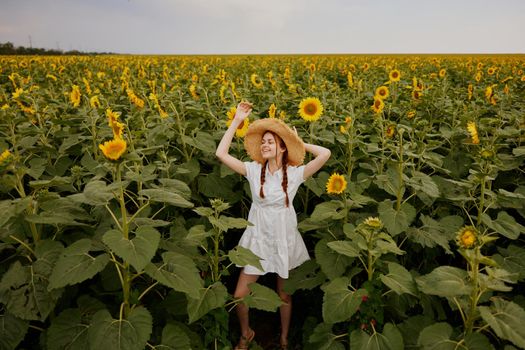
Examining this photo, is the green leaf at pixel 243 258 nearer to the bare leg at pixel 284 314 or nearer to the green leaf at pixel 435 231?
the bare leg at pixel 284 314

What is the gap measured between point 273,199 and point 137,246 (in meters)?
1.37

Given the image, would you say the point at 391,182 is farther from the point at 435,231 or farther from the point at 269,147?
the point at 269,147

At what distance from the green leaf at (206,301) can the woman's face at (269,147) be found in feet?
3.73

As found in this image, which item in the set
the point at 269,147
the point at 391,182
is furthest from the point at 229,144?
the point at 391,182

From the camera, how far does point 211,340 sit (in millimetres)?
2615

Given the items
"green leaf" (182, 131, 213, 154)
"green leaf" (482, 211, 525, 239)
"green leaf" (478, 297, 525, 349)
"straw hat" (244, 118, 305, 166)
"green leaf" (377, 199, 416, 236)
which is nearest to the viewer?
"green leaf" (478, 297, 525, 349)

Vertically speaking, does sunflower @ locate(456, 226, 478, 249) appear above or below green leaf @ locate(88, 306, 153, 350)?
above

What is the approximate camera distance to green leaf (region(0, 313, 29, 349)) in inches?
85.7

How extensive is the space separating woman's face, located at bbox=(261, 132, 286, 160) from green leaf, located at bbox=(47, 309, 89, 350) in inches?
66.1

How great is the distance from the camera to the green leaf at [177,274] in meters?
2.11

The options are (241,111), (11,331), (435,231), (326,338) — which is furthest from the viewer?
(241,111)

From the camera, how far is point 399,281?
2.38 m

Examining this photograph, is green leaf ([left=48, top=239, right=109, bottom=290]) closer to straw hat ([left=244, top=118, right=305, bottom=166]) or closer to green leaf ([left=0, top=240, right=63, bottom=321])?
green leaf ([left=0, top=240, right=63, bottom=321])

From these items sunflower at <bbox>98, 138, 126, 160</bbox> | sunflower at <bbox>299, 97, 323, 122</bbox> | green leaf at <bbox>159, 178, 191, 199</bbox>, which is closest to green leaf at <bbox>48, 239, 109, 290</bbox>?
sunflower at <bbox>98, 138, 126, 160</bbox>
